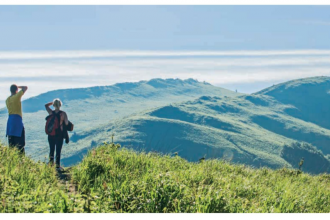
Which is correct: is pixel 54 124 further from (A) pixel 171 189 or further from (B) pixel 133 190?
(A) pixel 171 189

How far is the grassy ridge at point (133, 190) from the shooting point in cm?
662

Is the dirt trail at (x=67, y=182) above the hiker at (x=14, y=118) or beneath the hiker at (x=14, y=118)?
beneath

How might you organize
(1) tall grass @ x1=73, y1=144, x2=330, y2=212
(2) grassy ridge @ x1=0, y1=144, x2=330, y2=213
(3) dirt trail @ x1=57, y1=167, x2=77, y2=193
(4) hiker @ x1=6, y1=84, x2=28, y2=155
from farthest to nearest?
1. (4) hiker @ x1=6, y1=84, x2=28, y2=155
2. (3) dirt trail @ x1=57, y1=167, x2=77, y2=193
3. (1) tall grass @ x1=73, y1=144, x2=330, y2=212
4. (2) grassy ridge @ x1=0, y1=144, x2=330, y2=213

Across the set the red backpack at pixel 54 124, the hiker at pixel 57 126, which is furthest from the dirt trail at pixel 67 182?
the red backpack at pixel 54 124

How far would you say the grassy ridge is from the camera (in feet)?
21.7

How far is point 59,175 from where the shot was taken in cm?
1056

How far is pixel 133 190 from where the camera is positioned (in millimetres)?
7371

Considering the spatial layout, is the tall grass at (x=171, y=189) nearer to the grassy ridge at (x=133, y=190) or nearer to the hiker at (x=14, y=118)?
the grassy ridge at (x=133, y=190)

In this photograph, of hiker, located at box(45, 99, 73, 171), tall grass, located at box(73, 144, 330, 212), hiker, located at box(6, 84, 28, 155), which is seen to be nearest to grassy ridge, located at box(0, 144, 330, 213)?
tall grass, located at box(73, 144, 330, 212)

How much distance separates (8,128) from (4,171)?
487cm

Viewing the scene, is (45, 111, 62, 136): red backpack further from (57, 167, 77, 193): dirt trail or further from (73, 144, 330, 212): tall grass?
(73, 144, 330, 212): tall grass

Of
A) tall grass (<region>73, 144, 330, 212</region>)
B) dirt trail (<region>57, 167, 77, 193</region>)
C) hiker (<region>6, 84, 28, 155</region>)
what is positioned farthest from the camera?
hiker (<region>6, 84, 28, 155</region>)

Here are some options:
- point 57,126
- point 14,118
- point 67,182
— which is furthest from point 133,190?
point 14,118

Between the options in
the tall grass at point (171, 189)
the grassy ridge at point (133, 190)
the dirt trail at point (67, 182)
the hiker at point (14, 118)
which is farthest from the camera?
the hiker at point (14, 118)
